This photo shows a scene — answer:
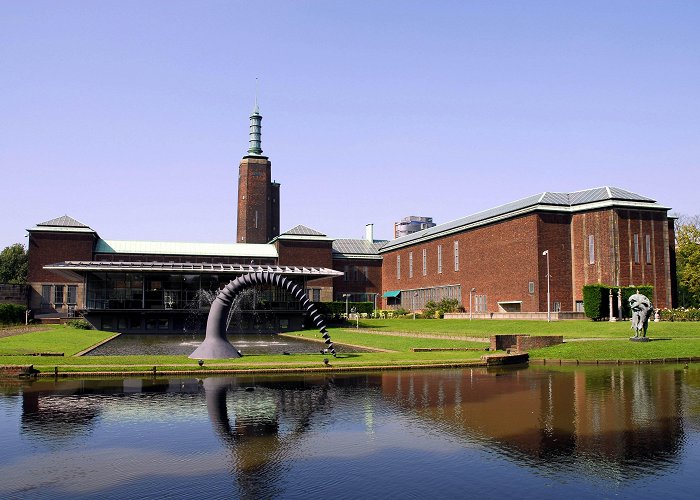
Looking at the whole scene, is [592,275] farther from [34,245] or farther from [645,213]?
[34,245]

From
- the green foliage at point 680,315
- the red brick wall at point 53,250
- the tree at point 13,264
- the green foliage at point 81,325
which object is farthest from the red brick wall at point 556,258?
the tree at point 13,264

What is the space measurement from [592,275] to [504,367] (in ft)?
130

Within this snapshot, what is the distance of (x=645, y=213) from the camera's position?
206 feet

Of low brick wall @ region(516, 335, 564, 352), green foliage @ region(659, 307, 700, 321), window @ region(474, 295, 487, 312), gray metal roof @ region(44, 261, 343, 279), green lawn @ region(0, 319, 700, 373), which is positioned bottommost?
green lawn @ region(0, 319, 700, 373)

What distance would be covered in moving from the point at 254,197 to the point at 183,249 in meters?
22.5

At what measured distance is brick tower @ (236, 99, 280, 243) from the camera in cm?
10538

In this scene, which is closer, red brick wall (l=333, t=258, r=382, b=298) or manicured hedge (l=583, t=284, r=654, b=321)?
manicured hedge (l=583, t=284, r=654, b=321)

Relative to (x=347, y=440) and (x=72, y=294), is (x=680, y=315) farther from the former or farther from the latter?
(x=72, y=294)

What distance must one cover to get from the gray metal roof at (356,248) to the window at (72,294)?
3768cm

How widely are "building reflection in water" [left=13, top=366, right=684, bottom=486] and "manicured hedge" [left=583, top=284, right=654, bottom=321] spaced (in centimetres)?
3225

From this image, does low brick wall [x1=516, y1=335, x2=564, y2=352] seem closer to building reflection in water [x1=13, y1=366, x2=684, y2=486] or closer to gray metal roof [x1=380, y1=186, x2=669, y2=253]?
building reflection in water [x1=13, y1=366, x2=684, y2=486]

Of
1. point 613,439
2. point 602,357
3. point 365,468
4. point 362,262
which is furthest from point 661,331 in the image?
point 362,262

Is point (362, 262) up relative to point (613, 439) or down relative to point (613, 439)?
up

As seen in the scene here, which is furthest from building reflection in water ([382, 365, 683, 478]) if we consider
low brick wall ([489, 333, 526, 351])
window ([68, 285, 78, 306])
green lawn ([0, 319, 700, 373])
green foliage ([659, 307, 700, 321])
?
window ([68, 285, 78, 306])
